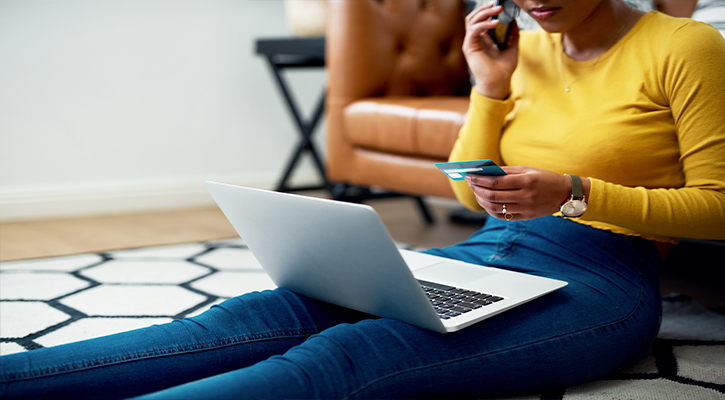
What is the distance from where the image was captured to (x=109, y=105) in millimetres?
2215

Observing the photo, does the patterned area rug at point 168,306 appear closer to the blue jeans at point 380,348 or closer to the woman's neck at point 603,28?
the blue jeans at point 380,348

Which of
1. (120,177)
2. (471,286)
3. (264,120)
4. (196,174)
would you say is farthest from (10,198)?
(471,286)

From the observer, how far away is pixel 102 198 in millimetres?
2211

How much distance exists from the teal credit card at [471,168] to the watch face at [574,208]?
0.11 meters

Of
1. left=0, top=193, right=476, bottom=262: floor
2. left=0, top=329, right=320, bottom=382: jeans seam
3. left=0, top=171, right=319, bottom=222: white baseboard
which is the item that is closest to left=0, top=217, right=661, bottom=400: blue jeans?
left=0, top=329, right=320, bottom=382: jeans seam

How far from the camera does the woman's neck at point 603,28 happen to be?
91 centimetres

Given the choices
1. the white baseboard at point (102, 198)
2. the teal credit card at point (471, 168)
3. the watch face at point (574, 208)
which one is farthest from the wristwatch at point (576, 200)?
the white baseboard at point (102, 198)

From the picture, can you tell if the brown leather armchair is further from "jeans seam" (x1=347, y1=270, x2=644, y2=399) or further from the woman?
"jeans seam" (x1=347, y1=270, x2=644, y2=399)

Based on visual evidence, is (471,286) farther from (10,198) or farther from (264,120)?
(264,120)

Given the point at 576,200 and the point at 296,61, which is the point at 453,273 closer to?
the point at 576,200

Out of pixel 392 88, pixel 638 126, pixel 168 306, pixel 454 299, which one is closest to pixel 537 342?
pixel 454 299

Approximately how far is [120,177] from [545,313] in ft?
6.19

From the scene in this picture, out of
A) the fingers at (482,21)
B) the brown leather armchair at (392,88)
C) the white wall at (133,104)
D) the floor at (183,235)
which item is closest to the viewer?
the fingers at (482,21)

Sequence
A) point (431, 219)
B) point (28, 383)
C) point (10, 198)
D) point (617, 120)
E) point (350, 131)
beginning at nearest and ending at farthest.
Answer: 1. point (28, 383)
2. point (617, 120)
3. point (350, 131)
4. point (10, 198)
5. point (431, 219)
